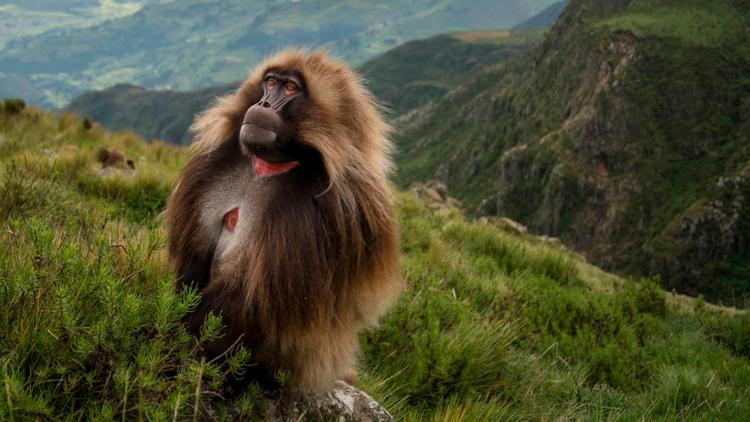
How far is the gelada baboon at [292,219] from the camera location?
258 centimetres

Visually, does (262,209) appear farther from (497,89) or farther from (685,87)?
(497,89)

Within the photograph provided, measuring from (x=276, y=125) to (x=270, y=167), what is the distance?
9.8 inches

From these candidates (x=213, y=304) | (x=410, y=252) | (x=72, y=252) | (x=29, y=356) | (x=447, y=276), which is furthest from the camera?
(x=410, y=252)

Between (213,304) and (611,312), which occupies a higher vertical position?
(213,304)

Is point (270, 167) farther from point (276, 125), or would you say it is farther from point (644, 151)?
point (644, 151)

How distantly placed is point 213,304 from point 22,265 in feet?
2.52

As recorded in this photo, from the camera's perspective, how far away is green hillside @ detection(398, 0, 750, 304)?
3302 inches

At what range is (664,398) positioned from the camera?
465cm

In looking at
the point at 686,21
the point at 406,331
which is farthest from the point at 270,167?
the point at 686,21

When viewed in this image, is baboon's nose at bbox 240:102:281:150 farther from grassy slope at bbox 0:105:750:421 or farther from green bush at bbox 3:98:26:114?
green bush at bbox 3:98:26:114

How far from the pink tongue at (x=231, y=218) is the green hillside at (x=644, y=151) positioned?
7749 cm

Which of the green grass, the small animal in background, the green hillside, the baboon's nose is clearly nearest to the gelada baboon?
the baboon's nose

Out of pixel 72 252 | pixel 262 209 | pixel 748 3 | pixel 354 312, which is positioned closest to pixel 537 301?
Answer: pixel 354 312

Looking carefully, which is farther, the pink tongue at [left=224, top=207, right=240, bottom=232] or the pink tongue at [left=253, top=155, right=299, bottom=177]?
the pink tongue at [left=224, top=207, right=240, bottom=232]
